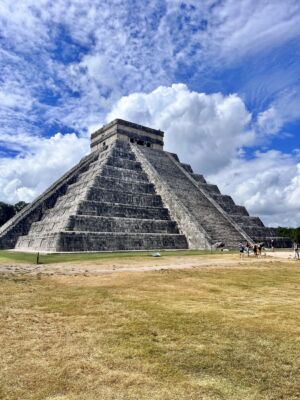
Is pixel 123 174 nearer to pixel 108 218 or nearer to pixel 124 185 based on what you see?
pixel 124 185

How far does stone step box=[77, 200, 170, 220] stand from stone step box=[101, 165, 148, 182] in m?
4.26

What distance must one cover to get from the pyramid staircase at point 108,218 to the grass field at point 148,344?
14.9 m

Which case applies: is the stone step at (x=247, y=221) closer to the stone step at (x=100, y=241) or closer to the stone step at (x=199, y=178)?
the stone step at (x=199, y=178)

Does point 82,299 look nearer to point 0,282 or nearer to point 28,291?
point 28,291

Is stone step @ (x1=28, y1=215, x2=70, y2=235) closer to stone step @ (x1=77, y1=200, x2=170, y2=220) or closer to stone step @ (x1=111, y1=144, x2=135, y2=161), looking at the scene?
stone step @ (x1=77, y1=200, x2=170, y2=220)

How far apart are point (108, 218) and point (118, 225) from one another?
88 centimetres

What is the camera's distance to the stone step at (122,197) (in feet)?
91.3

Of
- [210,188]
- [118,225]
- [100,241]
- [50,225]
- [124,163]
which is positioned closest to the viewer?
[100,241]

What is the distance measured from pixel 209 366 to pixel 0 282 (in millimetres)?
7691

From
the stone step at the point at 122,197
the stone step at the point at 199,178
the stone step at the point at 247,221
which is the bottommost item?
the stone step at the point at 247,221

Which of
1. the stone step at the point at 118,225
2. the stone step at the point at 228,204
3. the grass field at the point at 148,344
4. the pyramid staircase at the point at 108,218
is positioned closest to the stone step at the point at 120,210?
the pyramid staircase at the point at 108,218

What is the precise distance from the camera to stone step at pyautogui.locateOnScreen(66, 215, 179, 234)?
24188 millimetres

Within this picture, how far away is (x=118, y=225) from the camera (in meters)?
26.0

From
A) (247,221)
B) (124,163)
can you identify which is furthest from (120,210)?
(247,221)
